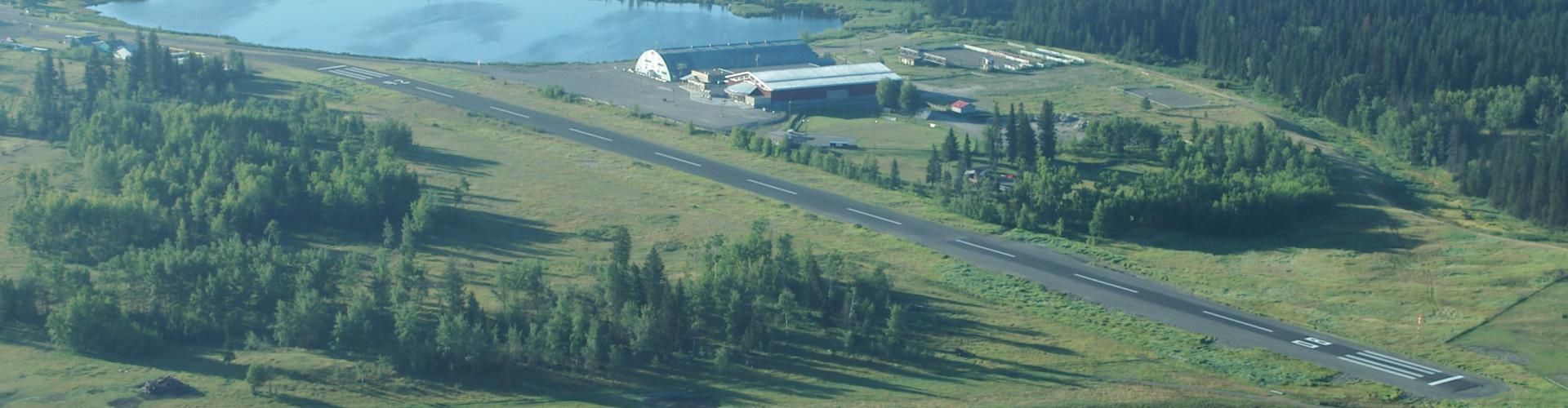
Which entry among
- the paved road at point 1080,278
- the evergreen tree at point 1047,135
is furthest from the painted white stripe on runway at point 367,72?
the evergreen tree at point 1047,135

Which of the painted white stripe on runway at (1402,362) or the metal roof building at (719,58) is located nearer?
the painted white stripe on runway at (1402,362)

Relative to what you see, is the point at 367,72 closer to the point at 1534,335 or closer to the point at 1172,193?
the point at 1172,193

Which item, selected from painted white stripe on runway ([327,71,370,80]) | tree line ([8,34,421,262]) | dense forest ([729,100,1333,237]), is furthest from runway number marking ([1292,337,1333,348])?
painted white stripe on runway ([327,71,370,80])

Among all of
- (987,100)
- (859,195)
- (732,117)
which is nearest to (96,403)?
(859,195)

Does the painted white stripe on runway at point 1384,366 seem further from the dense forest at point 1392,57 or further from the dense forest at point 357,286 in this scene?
the dense forest at point 1392,57

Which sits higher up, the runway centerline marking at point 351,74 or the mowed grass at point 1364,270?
the runway centerline marking at point 351,74

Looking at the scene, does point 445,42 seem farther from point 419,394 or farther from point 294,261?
point 419,394
